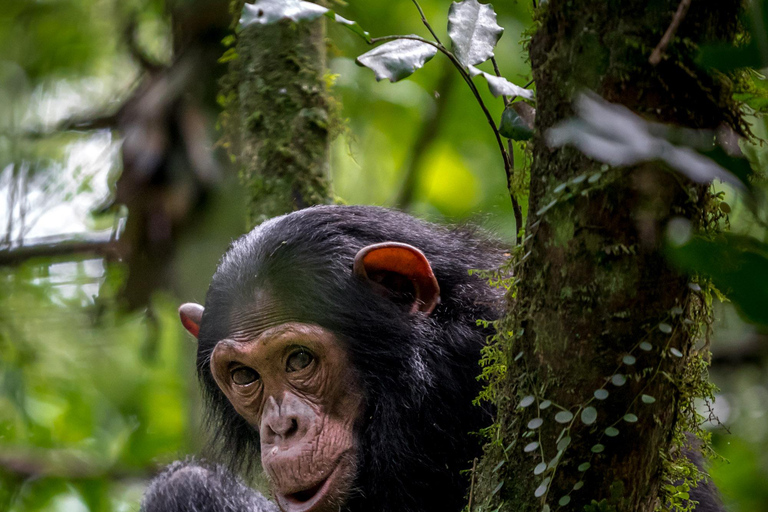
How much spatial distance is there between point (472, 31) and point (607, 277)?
3.46ft

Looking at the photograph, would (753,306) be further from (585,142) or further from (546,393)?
(546,393)

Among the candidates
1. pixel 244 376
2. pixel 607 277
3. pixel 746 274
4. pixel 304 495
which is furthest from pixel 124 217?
pixel 746 274

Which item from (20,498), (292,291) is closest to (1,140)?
(20,498)

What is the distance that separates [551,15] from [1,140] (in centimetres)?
679

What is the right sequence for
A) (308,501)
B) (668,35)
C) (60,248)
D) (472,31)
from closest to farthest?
(668,35), (472,31), (308,501), (60,248)

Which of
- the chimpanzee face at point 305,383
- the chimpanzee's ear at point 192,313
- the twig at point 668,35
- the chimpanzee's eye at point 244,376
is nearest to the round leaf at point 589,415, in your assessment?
the twig at point 668,35

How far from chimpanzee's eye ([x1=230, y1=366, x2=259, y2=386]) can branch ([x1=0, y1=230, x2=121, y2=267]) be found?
3.36 meters

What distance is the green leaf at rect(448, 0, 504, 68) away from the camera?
7.79 feet

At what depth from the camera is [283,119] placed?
4.23m

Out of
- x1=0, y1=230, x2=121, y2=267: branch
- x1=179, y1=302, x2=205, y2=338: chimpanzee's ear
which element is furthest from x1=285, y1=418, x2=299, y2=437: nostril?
x1=0, y1=230, x2=121, y2=267: branch

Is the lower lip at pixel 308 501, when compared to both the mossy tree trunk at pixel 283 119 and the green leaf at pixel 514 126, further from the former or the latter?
the mossy tree trunk at pixel 283 119

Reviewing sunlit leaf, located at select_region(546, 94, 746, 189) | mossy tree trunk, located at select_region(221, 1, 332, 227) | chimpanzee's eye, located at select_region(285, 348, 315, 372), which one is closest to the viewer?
sunlit leaf, located at select_region(546, 94, 746, 189)

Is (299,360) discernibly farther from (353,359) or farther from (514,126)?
(514,126)

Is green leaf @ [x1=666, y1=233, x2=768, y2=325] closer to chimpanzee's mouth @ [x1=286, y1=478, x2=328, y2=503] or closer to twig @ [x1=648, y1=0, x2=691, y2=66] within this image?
twig @ [x1=648, y1=0, x2=691, y2=66]
